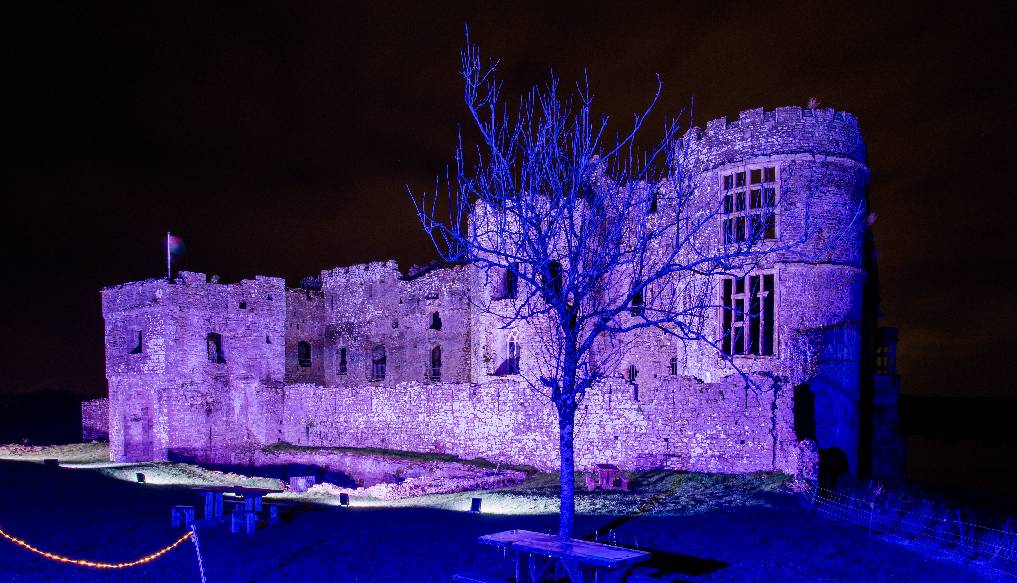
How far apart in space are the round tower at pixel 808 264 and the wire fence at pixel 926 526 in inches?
179

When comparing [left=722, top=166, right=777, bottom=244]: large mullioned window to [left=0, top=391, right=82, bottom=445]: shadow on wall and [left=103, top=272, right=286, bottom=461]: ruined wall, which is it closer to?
[left=103, top=272, right=286, bottom=461]: ruined wall

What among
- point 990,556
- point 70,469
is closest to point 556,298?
point 990,556

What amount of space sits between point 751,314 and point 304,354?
26020 mm

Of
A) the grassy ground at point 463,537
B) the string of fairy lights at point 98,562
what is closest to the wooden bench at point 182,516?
the grassy ground at point 463,537

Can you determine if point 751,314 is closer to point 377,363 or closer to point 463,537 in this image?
point 463,537

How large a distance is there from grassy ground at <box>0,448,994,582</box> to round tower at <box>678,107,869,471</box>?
419 cm

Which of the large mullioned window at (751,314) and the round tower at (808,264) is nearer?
the round tower at (808,264)

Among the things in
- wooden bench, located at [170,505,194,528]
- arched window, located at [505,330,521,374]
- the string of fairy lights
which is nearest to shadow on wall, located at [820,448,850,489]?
arched window, located at [505,330,521,374]

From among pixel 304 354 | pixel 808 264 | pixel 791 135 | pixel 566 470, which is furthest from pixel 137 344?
pixel 791 135

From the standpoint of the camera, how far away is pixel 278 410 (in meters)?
36.0

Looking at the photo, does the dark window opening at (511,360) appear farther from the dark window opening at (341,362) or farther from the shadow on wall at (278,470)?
the dark window opening at (341,362)

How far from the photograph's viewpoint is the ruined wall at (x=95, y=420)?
43281 mm

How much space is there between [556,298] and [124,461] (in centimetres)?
2882

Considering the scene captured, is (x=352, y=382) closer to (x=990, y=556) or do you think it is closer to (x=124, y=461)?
(x=124, y=461)
